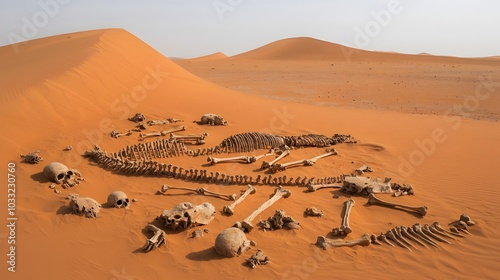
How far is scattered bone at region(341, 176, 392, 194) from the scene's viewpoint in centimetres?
711

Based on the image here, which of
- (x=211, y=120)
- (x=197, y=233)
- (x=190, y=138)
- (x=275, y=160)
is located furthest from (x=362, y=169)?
(x=211, y=120)

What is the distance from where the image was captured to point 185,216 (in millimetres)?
5625

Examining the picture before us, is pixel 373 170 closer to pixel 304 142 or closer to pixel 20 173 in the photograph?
pixel 304 142

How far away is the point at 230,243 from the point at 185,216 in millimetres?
984

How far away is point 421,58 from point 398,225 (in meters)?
46.1

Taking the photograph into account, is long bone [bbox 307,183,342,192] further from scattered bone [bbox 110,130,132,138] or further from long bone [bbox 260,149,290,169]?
scattered bone [bbox 110,130,132,138]

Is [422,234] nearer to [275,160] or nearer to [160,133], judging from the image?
[275,160]

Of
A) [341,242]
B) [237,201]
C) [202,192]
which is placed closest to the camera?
[341,242]

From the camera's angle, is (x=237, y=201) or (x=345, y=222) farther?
(x=237, y=201)

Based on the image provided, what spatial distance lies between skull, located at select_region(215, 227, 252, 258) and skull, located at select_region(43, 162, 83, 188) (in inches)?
130

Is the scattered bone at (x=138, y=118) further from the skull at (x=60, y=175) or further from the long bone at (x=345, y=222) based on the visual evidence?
the long bone at (x=345, y=222)

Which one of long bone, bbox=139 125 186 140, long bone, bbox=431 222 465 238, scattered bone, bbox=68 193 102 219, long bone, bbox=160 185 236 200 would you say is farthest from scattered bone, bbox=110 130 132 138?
long bone, bbox=431 222 465 238

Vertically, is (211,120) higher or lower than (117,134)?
higher

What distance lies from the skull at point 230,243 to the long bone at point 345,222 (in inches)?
60.3
